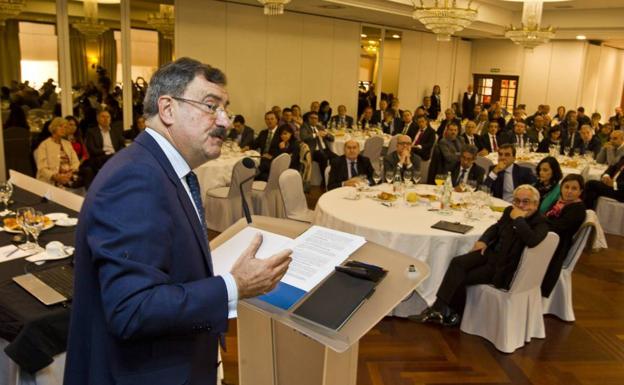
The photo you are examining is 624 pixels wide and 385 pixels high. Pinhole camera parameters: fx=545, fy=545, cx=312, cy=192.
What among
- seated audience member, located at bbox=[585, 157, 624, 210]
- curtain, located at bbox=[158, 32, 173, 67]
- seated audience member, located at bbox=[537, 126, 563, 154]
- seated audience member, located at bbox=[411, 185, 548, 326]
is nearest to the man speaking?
seated audience member, located at bbox=[411, 185, 548, 326]

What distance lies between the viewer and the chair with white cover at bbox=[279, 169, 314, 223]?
5.43 meters

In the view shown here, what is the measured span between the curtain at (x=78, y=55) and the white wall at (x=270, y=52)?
1759 millimetres

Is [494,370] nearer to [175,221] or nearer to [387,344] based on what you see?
[387,344]

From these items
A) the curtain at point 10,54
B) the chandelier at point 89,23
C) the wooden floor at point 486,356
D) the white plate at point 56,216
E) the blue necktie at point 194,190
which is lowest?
the wooden floor at point 486,356

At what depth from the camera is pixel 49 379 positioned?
2.51 m

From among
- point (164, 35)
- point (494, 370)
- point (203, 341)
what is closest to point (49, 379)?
point (203, 341)

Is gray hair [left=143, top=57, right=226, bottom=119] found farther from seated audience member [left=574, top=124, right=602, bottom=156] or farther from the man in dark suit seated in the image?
seated audience member [left=574, top=124, right=602, bottom=156]

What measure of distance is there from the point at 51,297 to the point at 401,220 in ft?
9.51

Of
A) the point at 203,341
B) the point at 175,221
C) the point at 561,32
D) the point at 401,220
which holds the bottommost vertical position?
the point at 401,220

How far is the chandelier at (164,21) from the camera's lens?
9656mm

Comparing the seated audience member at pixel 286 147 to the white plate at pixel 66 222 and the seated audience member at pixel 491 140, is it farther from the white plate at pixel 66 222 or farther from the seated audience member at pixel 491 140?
the white plate at pixel 66 222

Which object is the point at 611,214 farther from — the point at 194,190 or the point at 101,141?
the point at 194,190

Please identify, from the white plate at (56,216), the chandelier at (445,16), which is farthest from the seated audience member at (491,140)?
the white plate at (56,216)

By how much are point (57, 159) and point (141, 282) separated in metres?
6.16
